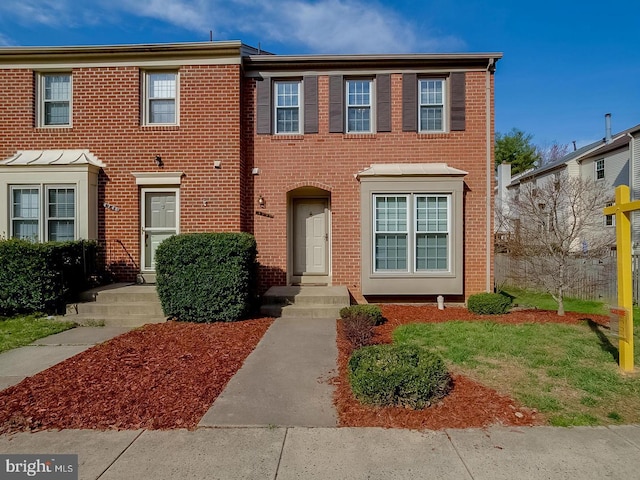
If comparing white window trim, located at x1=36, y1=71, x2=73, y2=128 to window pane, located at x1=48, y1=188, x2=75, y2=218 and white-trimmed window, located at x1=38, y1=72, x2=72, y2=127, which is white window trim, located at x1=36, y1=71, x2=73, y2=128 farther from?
window pane, located at x1=48, y1=188, x2=75, y2=218

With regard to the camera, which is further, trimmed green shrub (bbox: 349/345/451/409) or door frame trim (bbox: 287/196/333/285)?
door frame trim (bbox: 287/196/333/285)

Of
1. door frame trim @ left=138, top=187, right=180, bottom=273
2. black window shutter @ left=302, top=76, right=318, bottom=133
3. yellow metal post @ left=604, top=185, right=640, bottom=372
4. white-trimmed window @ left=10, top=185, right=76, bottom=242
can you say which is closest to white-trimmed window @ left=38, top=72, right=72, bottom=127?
white-trimmed window @ left=10, top=185, right=76, bottom=242

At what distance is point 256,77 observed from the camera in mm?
8727

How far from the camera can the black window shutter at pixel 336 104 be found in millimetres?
8664

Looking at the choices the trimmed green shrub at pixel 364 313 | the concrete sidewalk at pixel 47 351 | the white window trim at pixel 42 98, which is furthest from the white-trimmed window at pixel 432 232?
the white window trim at pixel 42 98

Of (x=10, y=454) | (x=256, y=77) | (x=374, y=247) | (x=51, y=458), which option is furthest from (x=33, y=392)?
(x=256, y=77)

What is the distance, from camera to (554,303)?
9.56 metres

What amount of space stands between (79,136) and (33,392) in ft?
22.3

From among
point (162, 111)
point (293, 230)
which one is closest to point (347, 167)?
point (293, 230)

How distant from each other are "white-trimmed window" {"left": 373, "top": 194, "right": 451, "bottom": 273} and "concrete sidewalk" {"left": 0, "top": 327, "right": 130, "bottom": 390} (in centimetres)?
558

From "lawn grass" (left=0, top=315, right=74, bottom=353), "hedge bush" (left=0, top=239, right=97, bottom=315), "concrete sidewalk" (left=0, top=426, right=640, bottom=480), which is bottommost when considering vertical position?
"concrete sidewalk" (left=0, top=426, right=640, bottom=480)

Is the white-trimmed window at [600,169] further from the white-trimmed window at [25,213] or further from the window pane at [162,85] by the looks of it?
the white-trimmed window at [25,213]

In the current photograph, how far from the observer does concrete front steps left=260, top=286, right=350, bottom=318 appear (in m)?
7.31

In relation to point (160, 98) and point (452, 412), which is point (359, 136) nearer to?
point (160, 98)
